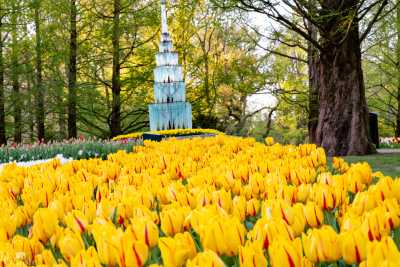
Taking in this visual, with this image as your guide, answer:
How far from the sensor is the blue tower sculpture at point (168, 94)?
2339 centimetres

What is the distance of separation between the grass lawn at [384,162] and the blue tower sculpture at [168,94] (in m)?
12.4

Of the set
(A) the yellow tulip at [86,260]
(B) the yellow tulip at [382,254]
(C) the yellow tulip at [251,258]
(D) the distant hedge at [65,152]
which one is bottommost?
(D) the distant hedge at [65,152]

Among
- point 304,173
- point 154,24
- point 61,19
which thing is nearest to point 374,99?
point 154,24

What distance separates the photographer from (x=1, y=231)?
193cm

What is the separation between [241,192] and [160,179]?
0.47 m

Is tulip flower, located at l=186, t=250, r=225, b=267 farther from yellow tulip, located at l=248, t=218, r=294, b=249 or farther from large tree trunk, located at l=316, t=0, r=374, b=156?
large tree trunk, located at l=316, t=0, r=374, b=156

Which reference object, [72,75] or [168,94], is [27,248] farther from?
[72,75]

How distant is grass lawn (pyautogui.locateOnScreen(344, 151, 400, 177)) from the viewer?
932cm

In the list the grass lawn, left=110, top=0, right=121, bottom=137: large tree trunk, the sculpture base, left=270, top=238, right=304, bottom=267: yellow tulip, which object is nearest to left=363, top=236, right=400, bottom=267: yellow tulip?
left=270, top=238, right=304, bottom=267: yellow tulip

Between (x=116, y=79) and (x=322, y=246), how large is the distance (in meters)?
26.7

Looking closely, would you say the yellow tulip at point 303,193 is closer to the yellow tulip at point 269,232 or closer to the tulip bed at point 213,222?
the tulip bed at point 213,222

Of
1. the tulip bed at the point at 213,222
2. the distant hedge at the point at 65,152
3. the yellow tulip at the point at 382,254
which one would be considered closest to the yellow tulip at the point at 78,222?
the tulip bed at the point at 213,222

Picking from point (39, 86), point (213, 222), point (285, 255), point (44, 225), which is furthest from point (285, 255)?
point (39, 86)

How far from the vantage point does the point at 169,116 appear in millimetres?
23641
